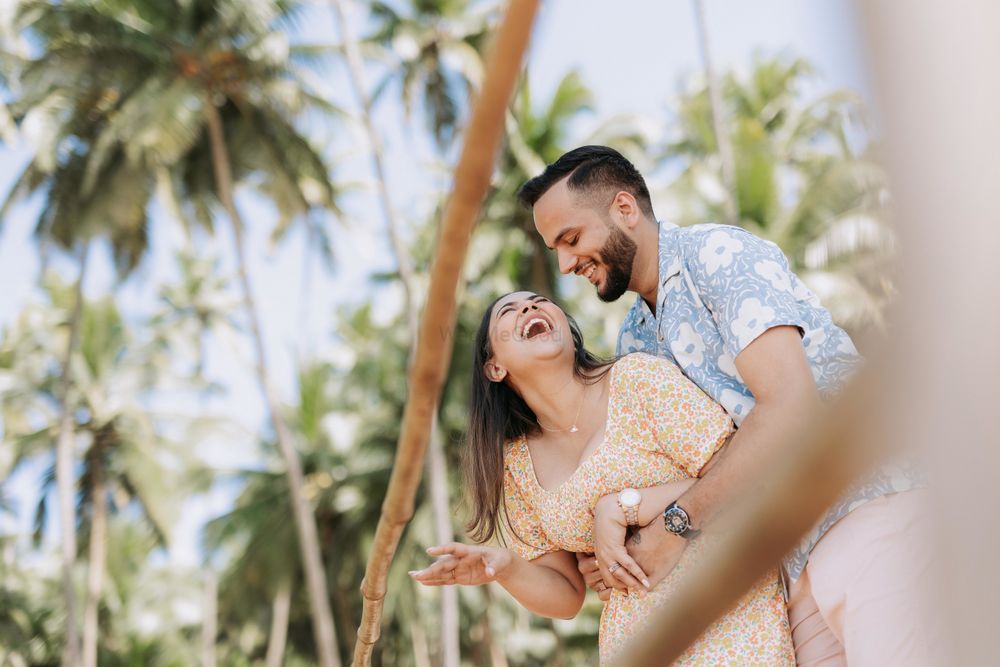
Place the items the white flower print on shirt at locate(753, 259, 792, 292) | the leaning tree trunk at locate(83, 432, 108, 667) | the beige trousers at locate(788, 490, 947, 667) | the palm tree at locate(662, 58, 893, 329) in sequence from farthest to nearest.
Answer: the leaning tree trunk at locate(83, 432, 108, 667) → the palm tree at locate(662, 58, 893, 329) → the white flower print on shirt at locate(753, 259, 792, 292) → the beige trousers at locate(788, 490, 947, 667)

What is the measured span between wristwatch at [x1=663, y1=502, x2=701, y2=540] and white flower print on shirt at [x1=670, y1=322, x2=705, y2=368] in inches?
16.5

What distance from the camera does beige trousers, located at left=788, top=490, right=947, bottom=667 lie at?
6.91 feet

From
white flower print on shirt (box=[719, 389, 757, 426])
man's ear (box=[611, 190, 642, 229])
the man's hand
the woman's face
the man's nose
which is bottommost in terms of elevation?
the man's hand

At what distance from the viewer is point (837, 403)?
2.04ft

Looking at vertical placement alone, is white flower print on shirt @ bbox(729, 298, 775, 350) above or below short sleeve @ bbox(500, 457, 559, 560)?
above

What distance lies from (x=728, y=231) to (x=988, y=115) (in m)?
2.10

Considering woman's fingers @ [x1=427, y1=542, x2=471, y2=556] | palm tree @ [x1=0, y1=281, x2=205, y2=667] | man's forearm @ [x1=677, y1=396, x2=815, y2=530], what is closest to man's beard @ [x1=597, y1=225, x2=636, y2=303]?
man's forearm @ [x1=677, y1=396, x2=815, y2=530]

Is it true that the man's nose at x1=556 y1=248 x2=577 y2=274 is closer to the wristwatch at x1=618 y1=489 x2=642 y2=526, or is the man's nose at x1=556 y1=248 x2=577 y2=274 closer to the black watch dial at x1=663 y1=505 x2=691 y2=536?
the wristwatch at x1=618 y1=489 x2=642 y2=526

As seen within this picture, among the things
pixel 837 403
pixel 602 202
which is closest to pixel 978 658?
pixel 837 403

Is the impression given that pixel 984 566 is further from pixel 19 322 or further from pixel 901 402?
pixel 19 322

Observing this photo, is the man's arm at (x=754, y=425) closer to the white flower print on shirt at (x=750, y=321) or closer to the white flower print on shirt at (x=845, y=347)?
the white flower print on shirt at (x=750, y=321)

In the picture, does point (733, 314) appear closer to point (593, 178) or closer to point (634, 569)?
point (634, 569)

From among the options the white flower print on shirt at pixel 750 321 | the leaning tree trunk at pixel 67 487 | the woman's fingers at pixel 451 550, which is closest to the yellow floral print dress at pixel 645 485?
the white flower print on shirt at pixel 750 321

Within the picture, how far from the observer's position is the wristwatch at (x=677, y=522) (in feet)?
7.82
